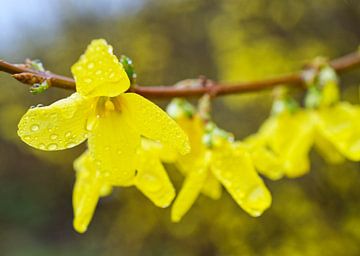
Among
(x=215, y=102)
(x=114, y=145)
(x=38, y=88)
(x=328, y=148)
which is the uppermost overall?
(x=38, y=88)

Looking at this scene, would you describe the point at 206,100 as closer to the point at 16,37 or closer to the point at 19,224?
the point at 16,37

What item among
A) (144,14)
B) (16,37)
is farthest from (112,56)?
(16,37)

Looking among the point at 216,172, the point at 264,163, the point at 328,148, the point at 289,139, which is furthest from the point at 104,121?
the point at 328,148

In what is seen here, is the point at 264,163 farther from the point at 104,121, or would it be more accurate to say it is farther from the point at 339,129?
the point at 104,121

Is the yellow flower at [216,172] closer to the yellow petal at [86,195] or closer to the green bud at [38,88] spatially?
the yellow petal at [86,195]

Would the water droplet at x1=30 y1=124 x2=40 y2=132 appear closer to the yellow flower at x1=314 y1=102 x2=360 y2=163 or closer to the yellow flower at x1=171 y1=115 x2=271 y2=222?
the yellow flower at x1=171 y1=115 x2=271 y2=222

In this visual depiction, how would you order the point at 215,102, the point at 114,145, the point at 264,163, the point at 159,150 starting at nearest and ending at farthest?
the point at 114,145
the point at 159,150
the point at 264,163
the point at 215,102

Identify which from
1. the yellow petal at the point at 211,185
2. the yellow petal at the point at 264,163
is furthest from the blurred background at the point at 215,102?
the yellow petal at the point at 211,185
